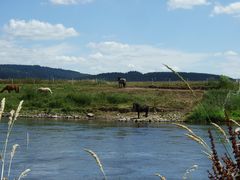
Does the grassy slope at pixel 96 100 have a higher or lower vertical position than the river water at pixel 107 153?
higher

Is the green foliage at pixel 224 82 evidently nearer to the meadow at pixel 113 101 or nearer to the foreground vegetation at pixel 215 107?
the meadow at pixel 113 101

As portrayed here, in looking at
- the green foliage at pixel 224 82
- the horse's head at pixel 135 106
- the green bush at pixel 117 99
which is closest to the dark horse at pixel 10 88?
the green bush at pixel 117 99

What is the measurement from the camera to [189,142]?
30094 millimetres

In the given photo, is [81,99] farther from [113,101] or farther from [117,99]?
[117,99]

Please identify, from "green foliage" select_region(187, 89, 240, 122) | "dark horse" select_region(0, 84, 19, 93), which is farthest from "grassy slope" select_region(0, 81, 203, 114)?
"green foliage" select_region(187, 89, 240, 122)

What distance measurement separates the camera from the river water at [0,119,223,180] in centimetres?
1939

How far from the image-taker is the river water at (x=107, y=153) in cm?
1939

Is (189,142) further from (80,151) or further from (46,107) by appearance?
(46,107)

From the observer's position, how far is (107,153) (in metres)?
25.0

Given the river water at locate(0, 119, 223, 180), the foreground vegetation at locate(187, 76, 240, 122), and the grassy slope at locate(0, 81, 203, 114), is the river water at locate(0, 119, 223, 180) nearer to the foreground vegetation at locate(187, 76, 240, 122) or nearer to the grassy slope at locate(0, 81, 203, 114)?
the foreground vegetation at locate(187, 76, 240, 122)

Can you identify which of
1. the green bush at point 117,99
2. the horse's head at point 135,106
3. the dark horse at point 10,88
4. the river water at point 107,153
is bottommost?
the river water at point 107,153

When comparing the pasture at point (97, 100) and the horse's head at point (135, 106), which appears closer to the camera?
the horse's head at point (135, 106)

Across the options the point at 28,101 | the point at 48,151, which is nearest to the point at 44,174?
the point at 48,151

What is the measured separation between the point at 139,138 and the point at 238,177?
89.8 feet
